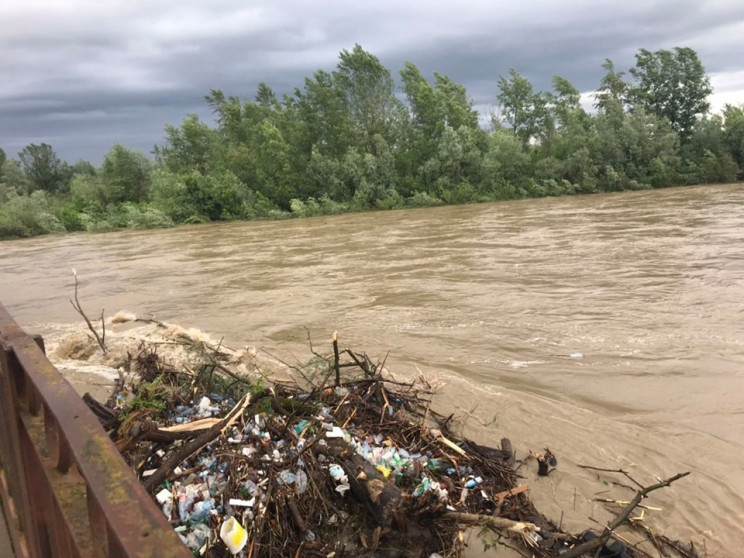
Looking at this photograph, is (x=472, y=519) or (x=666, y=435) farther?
(x=666, y=435)

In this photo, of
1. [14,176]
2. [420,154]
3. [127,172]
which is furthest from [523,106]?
[14,176]

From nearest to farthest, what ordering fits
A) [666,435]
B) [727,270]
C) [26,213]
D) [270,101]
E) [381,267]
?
[666,435] → [727,270] → [381,267] → [26,213] → [270,101]

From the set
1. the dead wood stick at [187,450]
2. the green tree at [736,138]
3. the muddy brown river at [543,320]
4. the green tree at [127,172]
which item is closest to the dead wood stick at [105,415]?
the dead wood stick at [187,450]

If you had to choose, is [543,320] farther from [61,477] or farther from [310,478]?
[61,477]

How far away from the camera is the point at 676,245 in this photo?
46.3 feet

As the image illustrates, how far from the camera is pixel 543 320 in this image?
8367 millimetres

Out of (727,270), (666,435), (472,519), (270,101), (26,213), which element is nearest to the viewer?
(472,519)

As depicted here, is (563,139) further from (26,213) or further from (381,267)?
(26,213)

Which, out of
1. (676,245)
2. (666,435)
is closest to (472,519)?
(666,435)

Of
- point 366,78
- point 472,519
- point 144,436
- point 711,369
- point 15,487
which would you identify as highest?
point 366,78

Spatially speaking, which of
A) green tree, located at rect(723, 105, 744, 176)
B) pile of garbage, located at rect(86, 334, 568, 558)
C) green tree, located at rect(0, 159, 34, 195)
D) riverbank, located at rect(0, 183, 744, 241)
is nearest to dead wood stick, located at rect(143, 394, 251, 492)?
pile of garbage, located at rect(86, 334, 568, 558)

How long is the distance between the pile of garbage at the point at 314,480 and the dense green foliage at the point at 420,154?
34119mm

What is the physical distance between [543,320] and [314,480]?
5.85m

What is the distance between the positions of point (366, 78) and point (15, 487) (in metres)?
41.3
